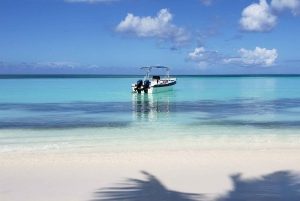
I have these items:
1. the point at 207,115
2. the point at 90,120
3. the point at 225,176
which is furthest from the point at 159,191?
the point at 207,115

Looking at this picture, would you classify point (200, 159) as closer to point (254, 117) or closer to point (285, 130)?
point (285, 130)

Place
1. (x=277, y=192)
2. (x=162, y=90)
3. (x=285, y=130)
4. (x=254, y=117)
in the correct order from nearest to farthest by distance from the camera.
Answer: (x=277, y=192)
(x=285, y=130)
(x=254, y=117)
(x=162, y=90)

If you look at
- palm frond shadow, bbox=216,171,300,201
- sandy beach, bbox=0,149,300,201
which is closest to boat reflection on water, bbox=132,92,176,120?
sandy beach, bbox=0,149,300,201

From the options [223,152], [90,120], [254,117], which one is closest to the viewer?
[223,152]

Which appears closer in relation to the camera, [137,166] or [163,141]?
[137,166]

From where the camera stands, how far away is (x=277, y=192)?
19.3 feet

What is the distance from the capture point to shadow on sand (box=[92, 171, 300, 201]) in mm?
5648

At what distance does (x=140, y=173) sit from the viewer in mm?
7184

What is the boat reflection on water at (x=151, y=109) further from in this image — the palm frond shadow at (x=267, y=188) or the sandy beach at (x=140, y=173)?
the palm frond shadow at (x=267, y=188)

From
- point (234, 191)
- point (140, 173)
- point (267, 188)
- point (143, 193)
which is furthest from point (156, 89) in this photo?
point (143, 193)

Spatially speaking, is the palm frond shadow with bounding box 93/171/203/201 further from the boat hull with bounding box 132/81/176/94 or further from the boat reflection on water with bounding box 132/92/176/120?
the boat hull with bounding box 132/81/176/94

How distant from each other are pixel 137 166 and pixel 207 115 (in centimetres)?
1057

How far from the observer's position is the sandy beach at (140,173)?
5.96 m

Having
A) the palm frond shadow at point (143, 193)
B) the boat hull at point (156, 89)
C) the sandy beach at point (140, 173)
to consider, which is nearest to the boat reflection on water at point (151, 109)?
the sandy beach at point (140, 173)
